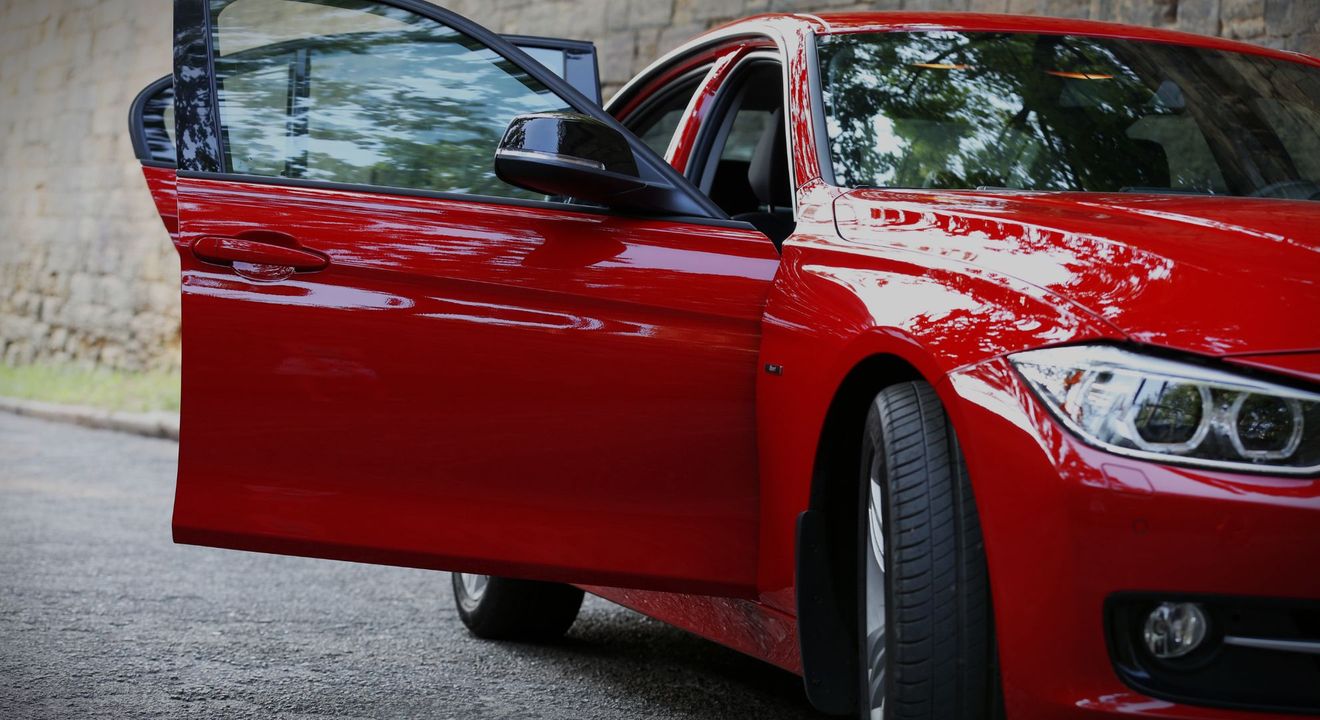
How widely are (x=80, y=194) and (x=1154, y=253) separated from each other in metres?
17.1

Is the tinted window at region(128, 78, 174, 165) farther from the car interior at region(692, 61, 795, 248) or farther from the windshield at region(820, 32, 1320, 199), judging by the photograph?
the windshield at region(820, 32, 1320, 199)

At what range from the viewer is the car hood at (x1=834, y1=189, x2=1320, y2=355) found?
2227 millimetres

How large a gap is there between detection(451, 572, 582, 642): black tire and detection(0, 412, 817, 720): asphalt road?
0.17ft

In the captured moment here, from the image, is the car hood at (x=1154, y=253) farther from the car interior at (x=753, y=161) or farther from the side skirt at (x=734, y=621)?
the car interior at (x=753, y=161)

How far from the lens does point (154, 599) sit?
5477 millimetres

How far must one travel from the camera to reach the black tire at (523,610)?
15.8 ft

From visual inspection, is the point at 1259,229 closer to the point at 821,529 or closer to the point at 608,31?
the point at 821,529

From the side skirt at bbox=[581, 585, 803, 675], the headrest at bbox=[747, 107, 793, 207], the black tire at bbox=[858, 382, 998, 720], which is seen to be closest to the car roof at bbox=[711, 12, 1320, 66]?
the headrest at bbox=[747, 107, 793, 207]

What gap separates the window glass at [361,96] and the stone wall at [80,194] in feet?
31.5

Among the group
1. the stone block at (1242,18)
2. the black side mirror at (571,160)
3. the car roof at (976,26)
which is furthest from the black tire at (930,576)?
the stone block at (1242,18)

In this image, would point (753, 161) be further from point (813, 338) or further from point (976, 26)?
point (813, 338)

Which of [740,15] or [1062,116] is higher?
Answer: [1062,116]

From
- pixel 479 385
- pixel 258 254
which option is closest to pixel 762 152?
pixel 479 385

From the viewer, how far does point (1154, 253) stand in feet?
7.92
